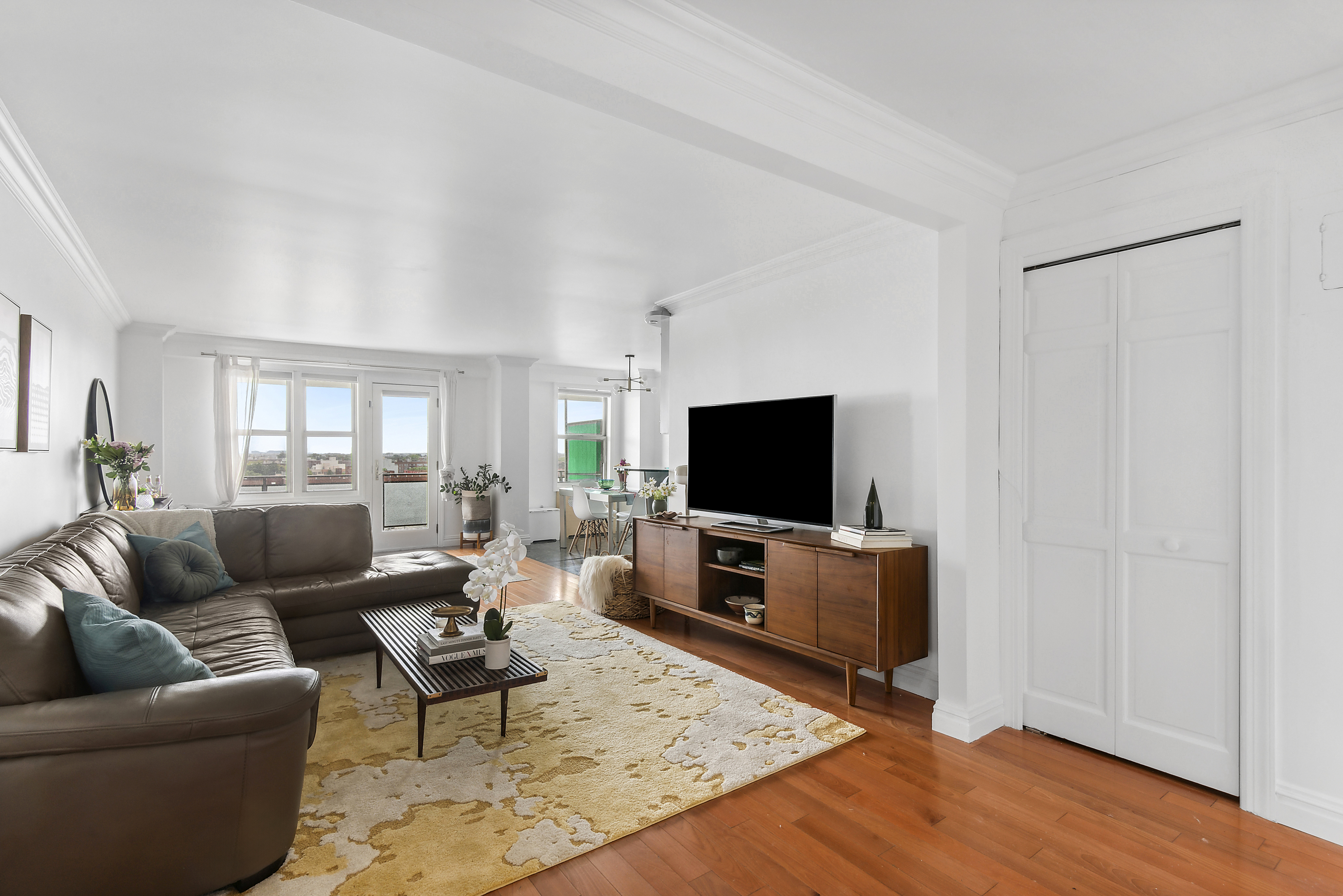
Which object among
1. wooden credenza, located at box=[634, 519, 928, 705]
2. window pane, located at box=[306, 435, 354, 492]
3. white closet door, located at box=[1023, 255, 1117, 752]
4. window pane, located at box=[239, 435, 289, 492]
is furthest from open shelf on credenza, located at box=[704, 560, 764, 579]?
window pane, located at box=[239, 435, 289, 492]

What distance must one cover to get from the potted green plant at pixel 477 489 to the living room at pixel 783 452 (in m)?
3.75

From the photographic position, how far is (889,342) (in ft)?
12.1

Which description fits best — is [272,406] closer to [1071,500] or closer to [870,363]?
[870,363]

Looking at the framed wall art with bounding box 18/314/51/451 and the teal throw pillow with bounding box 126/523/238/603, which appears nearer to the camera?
the framed wall art with bounding box 18/314/51/451

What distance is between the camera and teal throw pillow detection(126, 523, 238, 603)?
11.7 feet

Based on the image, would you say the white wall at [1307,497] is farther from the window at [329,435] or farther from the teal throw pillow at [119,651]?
the window at [329,435]

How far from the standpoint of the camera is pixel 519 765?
2664 mm

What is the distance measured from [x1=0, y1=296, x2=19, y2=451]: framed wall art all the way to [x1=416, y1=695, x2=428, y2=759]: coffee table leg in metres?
2.06

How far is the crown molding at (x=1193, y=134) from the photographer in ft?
7.34

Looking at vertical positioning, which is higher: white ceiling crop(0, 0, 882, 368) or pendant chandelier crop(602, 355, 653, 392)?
white ceiling crop(0, 0, 882, 368)

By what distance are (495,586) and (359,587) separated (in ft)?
5.63

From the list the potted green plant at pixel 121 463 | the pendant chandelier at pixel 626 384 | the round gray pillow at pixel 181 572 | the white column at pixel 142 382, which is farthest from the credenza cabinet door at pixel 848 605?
the white column at pixel 142 382

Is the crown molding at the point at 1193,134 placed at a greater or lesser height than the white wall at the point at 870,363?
greater

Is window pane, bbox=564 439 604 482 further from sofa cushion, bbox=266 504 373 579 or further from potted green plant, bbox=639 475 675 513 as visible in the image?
sofa cushion, bbox=266 504 373 579
